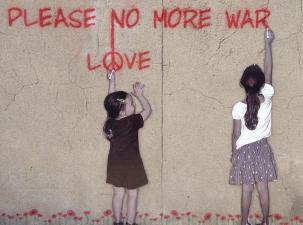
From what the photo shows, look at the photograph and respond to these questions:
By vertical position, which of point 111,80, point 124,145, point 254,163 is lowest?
point 254,163

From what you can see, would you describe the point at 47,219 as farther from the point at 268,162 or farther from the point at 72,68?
the point at 268,162

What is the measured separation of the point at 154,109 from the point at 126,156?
0.47m

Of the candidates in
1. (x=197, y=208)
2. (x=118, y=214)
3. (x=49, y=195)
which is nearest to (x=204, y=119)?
(x=197, y=208)

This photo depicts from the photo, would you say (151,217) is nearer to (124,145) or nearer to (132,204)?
(132,204)

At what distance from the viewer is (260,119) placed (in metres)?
4.48

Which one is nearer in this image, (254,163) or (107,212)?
(254,163)

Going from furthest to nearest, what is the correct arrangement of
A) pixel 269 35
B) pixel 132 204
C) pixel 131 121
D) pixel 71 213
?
pixel 71 213, pixel 132 204, pixel 131 121, pixel 269 35

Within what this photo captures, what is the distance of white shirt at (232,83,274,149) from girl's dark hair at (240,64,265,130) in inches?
1.4

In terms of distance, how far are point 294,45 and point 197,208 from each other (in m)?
1.61

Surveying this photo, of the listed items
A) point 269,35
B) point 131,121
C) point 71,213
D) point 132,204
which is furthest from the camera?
Result: point 71,213

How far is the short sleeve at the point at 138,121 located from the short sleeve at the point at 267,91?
3.38 feet

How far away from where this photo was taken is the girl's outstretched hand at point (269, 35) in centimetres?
446

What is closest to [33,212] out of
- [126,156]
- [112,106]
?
[126,156]

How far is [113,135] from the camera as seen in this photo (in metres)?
4.62
